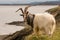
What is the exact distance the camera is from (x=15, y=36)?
16.9 m

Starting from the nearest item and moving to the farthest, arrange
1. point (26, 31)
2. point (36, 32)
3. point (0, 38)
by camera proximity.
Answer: point (36, 32)
point (26, 31)
point (0, 38)

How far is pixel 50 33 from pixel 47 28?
41cm

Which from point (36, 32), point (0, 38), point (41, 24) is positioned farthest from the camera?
point (0, 38)

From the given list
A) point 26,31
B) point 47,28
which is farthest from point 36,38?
point 26,31

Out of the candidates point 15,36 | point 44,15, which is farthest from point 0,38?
point 44,15

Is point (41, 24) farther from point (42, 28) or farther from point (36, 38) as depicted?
point (36, 38)

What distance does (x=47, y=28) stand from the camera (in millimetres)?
10953

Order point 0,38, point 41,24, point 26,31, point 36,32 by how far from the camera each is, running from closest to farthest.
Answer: point 41,24
point 36,32
point 26,31
point 0,38

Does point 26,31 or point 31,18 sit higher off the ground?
point 31,18

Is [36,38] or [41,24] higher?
[41,24]

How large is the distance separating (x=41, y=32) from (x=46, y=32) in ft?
0.75

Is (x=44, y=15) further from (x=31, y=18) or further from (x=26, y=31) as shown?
(x=26, y=31)

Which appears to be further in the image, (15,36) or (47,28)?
(15,36)

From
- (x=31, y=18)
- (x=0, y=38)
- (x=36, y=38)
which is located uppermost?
(x=31, y=18)
